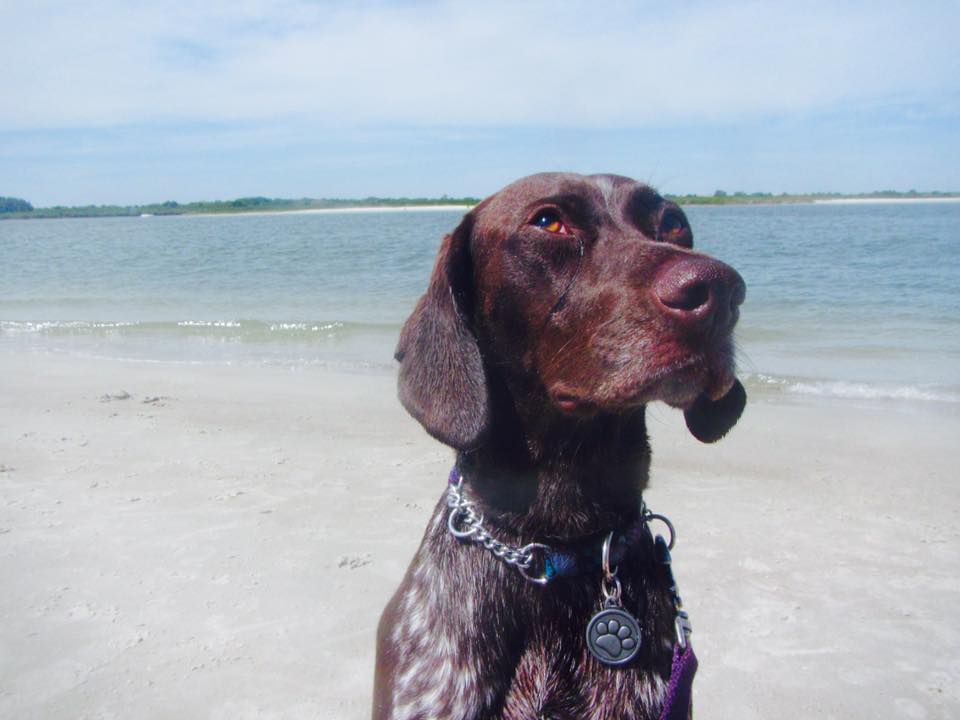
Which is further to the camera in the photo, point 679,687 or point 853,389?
point 853,389

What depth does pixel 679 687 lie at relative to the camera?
2.41 m

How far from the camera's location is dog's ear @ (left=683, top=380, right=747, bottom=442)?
2.67m

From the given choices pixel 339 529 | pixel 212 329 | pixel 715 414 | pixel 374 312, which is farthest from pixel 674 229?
pixel 374 312

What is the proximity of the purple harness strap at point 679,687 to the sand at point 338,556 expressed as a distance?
1492mm

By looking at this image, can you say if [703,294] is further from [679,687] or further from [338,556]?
[338,556]

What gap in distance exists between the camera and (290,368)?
444 inches

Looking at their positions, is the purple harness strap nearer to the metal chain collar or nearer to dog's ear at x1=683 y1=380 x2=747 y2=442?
the metal chain collar

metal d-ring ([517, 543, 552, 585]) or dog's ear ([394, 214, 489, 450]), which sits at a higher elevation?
dog's ear ([394, 214, 489, 450])

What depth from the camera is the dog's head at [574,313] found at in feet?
7.21

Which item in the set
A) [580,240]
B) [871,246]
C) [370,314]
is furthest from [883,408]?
[871,246]

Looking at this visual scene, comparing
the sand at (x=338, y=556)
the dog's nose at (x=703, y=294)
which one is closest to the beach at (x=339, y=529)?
the sand at (x=338, y=556)

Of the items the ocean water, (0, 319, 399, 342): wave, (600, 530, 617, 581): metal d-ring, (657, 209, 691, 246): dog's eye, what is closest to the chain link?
(600, 530, 617, 581): metal d-ring

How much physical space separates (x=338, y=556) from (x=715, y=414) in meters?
2.99

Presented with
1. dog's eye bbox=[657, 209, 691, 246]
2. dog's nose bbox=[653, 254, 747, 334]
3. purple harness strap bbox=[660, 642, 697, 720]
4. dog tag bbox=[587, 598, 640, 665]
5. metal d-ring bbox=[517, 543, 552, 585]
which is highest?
dog's eye bbox=[657, 209, 691, 246]
